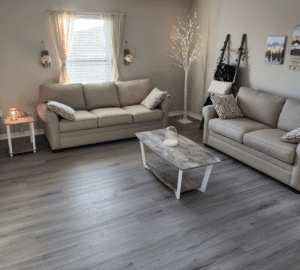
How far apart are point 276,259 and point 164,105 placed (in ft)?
10.5

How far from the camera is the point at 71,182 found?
3.45 meters

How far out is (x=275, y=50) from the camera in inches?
169

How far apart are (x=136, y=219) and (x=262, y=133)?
2.06 metres

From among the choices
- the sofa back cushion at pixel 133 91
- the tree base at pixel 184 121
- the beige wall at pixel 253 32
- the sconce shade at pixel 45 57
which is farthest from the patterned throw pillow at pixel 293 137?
the sconce shade at pixel 45 57

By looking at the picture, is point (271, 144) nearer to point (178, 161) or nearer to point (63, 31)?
point (178, 161)

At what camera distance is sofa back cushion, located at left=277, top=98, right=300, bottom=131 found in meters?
3.69

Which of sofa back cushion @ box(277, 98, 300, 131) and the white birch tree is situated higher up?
the white birch tree

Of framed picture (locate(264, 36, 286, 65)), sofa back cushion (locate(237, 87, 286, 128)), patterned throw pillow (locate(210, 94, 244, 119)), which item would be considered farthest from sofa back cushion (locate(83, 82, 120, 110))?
framed picture (locate(264, 36, 286, 65))

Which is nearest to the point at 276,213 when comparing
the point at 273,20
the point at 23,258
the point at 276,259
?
Answer: the point at 276,259

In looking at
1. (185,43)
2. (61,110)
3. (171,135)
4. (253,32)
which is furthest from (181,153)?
(185,43)

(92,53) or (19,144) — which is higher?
(92,53)

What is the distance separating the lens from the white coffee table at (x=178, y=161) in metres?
2.98

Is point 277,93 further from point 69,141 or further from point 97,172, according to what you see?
point 69,141

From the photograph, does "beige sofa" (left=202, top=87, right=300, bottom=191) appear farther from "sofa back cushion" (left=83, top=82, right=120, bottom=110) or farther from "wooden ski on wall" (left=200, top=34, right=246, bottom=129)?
"sofa back cushion" (left=83, top=82, right=120, bottom=110)
